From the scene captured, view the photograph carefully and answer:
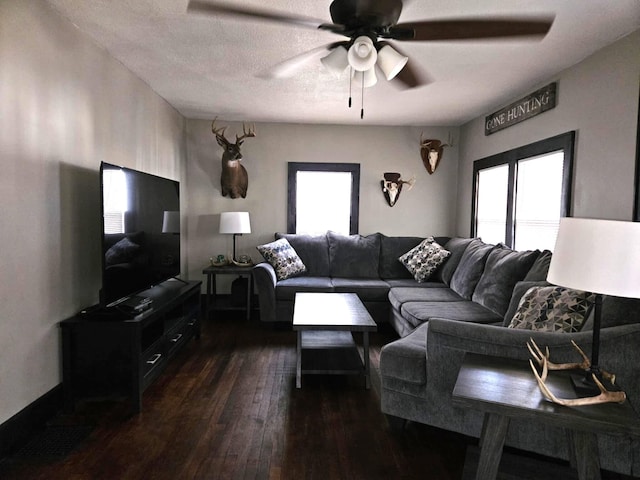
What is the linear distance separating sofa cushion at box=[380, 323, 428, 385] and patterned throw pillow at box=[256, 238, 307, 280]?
2.47m

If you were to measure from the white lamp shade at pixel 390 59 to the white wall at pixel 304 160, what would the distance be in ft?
10.8

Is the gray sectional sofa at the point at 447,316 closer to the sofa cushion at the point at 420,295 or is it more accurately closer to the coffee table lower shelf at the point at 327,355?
the sofa cushion at the point at 420,295

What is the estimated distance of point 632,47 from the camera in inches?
102

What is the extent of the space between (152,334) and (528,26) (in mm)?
3041

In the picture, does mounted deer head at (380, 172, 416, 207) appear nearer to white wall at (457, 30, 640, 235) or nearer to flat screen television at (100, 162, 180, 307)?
white wall at (457, 30, 640, 235)

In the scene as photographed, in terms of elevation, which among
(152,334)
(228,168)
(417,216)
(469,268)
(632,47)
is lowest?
(152,334)

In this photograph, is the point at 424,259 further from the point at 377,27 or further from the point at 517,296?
the point at 377,27

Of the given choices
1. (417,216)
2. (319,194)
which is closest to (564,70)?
(417,216)

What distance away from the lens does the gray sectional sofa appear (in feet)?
6.12

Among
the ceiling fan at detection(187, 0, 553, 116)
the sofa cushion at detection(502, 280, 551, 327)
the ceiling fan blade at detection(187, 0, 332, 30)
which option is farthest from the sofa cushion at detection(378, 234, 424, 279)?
the ceiling fan blade at detection(187, 0, 332, 30)

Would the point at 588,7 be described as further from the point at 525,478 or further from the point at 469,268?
the point at 525,478

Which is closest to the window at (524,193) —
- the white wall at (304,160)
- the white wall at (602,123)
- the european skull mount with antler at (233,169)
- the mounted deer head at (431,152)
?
the white wall at (602,123)

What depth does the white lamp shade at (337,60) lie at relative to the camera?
2.19 metres

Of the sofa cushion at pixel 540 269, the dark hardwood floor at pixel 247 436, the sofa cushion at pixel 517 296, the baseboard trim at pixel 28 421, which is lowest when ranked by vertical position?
the dark hardwood floor at pixel 247 436
